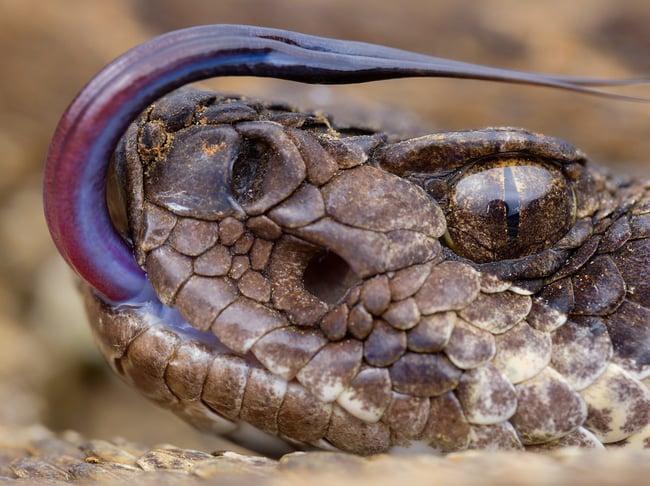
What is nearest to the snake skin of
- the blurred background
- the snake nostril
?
the snake nostril

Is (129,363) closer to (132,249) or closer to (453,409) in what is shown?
(132,249)

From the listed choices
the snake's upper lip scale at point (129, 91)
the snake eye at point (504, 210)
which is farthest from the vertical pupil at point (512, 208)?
the snake's upper lip scale at point (129, 91)

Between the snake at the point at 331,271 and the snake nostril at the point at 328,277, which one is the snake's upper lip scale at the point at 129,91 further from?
the snake nostril at the point at 328,277

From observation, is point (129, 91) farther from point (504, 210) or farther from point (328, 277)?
point (504, 210)

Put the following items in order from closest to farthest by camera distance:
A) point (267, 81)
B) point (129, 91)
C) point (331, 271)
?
point (129, 91)
point (331, 271)
point (267, 81)

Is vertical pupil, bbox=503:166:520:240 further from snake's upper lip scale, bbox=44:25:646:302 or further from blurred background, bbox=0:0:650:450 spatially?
blurred background, bbox=0:0:650:450

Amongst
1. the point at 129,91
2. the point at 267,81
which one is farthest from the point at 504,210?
the point at 267,81

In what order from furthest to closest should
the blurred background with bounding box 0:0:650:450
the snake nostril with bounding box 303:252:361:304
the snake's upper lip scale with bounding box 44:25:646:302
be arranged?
1. the blurred background with bounding box 0:0:650:450
2. the snake nostril with bounding box 303:252:361:304
3. the snake's upper lip scale with bounding box 44:25:646:302
